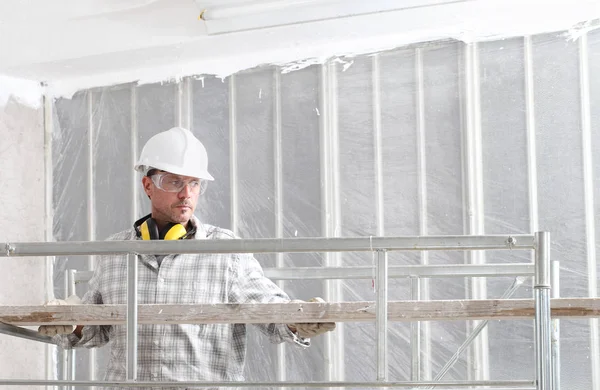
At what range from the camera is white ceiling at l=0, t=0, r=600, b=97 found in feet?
13.2

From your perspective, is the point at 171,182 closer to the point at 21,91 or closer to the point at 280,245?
the point at 280,245

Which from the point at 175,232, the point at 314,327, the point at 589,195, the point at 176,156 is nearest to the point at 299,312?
the point at 314,327

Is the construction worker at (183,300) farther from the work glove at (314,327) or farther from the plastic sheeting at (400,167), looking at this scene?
the plastic sheeting at (400,167)

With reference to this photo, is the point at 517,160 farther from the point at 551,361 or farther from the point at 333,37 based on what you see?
the point at 551,361

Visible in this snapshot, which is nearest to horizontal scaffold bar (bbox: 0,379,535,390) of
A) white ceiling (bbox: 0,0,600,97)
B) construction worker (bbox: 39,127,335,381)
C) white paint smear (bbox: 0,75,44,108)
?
construction worker (bbox: 39,127,335,381)

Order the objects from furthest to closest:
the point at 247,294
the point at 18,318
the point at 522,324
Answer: the point at 522,324 → the point at 247,294 → the point at 18,318

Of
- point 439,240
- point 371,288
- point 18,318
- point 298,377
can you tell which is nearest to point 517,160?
point 371,288

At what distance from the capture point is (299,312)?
2.29 m

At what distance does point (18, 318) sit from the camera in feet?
8.15

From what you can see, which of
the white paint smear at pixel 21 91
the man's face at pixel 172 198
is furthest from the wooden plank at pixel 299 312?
the white paint smear at pixel 21 91

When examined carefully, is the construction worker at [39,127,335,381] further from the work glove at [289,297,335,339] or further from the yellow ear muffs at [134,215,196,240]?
the work glove at [289,297,335,339]

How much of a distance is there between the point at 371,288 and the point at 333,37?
4.15 ft

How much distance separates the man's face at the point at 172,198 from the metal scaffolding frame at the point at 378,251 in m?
0.93

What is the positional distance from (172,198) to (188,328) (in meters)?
0.53
